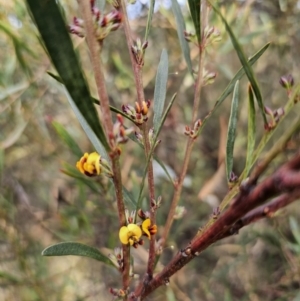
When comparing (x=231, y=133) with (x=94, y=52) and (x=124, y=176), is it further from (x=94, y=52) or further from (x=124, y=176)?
(x=124, y=176)

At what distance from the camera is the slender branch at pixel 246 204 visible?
0.25 meters

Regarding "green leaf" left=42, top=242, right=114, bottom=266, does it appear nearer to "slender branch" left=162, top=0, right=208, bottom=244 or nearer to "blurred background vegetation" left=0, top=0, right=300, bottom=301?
"slender branch" left=162, top=0, right=208, bottom=244

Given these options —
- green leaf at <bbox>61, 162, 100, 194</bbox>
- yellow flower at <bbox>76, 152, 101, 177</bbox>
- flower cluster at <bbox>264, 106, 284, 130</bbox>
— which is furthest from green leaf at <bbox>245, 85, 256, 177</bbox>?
green leaf at <bbox>61, 162, 100, 194</bbox>

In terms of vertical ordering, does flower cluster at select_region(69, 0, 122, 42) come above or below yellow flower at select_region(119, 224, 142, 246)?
above

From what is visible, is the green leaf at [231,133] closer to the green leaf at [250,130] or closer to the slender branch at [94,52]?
the green leaf at [250,130]

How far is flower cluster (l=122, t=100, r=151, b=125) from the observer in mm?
359

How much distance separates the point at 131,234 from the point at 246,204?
4.3 inches

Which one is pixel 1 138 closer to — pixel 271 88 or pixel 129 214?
pixel 129 214

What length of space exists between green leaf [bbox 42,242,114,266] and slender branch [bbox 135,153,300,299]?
0.19 ft

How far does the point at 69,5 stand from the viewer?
1034 millimetres

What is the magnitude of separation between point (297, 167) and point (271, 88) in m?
1.30

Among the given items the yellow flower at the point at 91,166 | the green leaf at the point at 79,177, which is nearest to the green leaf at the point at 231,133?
the yellow flower at the point at 91,166

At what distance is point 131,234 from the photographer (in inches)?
13.9

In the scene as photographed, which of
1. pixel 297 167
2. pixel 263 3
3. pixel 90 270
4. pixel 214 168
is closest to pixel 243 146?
pixel 214 168
